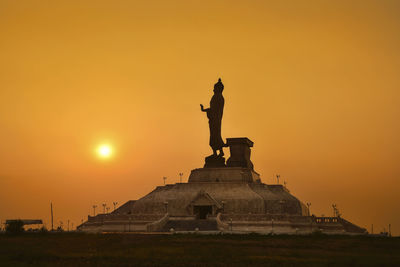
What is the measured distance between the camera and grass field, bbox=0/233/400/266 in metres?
39.0

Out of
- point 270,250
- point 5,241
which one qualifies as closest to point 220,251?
point 270,250

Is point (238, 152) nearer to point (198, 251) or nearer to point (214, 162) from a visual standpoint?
point (214, 162)

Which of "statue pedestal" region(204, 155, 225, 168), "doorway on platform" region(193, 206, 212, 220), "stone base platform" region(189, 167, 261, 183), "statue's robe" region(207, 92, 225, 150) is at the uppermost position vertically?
"statue's robe" region(207, 92, 225, 150)

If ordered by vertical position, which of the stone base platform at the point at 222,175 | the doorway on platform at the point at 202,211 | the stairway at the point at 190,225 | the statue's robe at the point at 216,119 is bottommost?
the stairway at the point at 190,225

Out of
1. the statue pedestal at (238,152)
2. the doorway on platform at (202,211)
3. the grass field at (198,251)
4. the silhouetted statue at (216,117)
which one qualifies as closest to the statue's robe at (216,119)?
the silhouetted statue at (216,117)

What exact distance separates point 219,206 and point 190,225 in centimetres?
514

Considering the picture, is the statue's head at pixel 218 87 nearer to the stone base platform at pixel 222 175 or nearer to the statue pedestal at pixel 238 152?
the statue pedestal at pixel 238 152

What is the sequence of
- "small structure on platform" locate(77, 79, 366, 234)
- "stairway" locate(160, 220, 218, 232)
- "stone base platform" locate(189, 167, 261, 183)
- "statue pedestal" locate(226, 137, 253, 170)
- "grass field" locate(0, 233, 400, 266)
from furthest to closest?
1. "statue pedestal" locate(226, 137, 253, 170)
2. "stone base platform" locate(189, 167, 261, 183)
3. "small structure on platform" locate(77, 79, 366, 234)
4. "stairway" locate(160, 220, 218, 232)
5. "grass field" locate(0, 233, 400, 266)

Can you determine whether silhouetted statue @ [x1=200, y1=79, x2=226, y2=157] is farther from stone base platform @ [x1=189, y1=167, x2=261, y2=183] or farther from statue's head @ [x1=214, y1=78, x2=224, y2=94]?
stone base platform @ [x1=189, y1=167, x2=261, y2=183]

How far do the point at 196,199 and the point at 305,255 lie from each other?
3653 centimetres

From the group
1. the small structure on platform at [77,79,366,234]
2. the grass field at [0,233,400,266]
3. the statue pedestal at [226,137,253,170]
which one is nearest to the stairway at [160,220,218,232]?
the small structure on platform at [77,79,366,234]

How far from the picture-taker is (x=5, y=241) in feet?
175

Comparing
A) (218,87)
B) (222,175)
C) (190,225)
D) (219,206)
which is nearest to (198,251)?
(190,225)

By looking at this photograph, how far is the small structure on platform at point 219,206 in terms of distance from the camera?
73000mm
